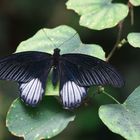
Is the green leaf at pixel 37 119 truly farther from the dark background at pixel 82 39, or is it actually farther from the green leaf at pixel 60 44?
the dark background at pixel 82 39

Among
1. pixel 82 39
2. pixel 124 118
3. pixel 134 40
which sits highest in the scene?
pixel 134 40

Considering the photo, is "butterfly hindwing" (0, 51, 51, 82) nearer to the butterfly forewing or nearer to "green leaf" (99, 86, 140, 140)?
the butterfly forewing

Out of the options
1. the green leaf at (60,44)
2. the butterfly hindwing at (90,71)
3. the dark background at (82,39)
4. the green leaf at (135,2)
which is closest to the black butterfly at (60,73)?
the butterfly hindwing at (90,71)

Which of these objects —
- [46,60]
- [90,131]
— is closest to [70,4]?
[46,60]

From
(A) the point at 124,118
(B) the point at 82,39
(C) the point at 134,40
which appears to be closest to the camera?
(A) the point at 124,118

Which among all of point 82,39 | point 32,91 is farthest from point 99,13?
point 82,39

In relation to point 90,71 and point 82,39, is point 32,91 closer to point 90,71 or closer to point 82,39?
point 90,71
